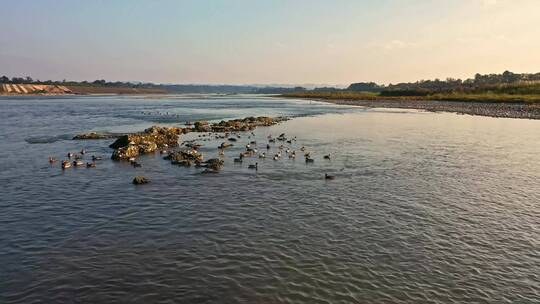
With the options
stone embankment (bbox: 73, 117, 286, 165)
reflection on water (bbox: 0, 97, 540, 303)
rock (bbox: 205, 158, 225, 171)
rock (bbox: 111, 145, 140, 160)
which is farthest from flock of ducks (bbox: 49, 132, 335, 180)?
rock (bbox: 205, 158, 225, 171)

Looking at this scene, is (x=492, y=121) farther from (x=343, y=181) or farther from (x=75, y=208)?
(x=75, y=208)

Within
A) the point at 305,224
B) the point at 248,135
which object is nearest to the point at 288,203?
the point at 305,224

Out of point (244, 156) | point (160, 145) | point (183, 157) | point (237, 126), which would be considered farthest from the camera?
point (237, 126)

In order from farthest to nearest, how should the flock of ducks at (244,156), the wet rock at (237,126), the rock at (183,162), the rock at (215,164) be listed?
the wet rock at (237,126)
the rock at (183,162)
the flock of ducks at (244,156)
the rock at (215,164)

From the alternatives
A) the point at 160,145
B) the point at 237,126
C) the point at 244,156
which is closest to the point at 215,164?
the point at 244,156

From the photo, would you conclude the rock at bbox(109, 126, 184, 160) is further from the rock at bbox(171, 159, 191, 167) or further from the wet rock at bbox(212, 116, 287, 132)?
the wet rock at bbox(212, 116, 287, 132)

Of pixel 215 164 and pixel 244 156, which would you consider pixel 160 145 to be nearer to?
pixel 244 156

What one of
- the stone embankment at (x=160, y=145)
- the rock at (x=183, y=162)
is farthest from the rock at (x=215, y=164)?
the rock at (x=183, y=162)

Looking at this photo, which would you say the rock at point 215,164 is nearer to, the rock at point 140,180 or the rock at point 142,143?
the rock at point 140,180

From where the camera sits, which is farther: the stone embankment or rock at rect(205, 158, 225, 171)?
the stone embankment
